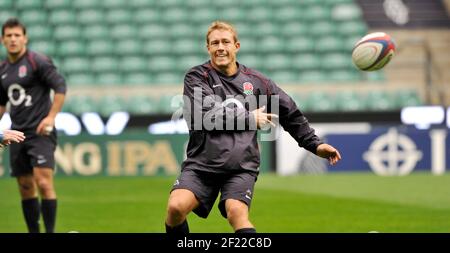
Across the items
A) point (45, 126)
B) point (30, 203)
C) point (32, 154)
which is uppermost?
point (45, 126)

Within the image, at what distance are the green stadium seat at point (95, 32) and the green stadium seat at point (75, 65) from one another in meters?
0.75

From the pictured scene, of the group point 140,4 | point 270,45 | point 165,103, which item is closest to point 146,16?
point 140,4

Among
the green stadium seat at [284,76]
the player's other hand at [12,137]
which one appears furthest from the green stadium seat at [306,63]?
the player's other hand at [12,137]

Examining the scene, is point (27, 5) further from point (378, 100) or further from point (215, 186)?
point (215, 186)

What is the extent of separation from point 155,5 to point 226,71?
61.0ft

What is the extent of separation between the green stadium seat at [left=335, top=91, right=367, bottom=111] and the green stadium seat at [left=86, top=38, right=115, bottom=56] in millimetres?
6175

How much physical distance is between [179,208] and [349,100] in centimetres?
1568

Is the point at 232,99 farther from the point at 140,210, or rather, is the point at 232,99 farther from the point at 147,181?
the point at 147,181

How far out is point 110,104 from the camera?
72.6ft

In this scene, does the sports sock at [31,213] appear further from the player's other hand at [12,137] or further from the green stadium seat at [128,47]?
the green stadium seat at [128,47]

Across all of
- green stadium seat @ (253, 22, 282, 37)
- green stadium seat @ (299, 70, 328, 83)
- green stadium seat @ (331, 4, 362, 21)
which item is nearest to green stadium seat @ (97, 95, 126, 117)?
green stadium seat @ (299, 70, 328, 83)

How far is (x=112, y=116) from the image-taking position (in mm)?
19641

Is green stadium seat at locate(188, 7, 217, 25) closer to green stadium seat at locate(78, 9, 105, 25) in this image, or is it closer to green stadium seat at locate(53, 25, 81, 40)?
green stadium seat at locate(78, 9, 105, 25)

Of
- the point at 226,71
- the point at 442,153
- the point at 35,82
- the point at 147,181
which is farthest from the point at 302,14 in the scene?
the point at 226,71
